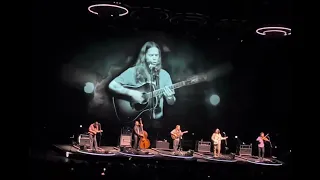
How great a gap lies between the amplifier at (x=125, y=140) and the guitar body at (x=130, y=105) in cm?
55

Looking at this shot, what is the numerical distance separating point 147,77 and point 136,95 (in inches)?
17.2

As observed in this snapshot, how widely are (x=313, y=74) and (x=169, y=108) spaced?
543 cm

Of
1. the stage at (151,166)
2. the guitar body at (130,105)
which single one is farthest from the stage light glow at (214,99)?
the stage at (151,166)

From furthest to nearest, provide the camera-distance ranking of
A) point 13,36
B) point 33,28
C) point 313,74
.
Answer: point 33,28 < point 13,36 < point 313,74

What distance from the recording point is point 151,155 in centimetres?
672

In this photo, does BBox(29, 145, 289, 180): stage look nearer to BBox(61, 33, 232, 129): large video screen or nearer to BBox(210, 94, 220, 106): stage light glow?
BBox(61, 33, 232, 129): large video screen

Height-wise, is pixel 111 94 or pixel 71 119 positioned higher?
pixel 111 94

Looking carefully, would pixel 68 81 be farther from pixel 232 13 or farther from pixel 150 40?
pixel 232 13

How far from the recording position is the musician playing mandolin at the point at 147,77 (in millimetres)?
7703

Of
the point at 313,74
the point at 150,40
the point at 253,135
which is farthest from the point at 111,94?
the point at 313,74

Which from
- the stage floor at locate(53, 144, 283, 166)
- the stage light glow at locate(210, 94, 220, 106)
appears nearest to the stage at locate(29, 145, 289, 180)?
the stage floor at locate(53, 144, 283, 166)

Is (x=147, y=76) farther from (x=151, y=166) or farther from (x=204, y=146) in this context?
(x=151, y=166)

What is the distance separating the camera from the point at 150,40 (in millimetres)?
7805

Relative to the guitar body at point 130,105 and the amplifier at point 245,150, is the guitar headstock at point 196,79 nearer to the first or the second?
the guitar body at point 130,105
